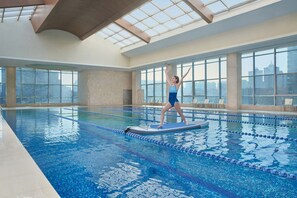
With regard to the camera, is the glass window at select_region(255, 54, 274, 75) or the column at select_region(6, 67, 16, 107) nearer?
the glass window at select_region(255, 54, 274, 75)

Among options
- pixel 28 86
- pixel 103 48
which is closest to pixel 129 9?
pixel 103 48

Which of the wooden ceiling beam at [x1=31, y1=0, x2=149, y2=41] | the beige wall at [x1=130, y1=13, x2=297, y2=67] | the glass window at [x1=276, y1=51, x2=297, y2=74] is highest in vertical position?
the wooden ceiling beam at [x1=31, y1=0, x2=149, y2=41]

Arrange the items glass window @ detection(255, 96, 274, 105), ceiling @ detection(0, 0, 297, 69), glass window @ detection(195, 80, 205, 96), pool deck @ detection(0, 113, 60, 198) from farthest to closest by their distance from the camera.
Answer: glass window @ detection(195, 80, 205, 96)
glass window @ detection(255, 96, 274, 105)
ceiling @ detection(0, 0, 297, 69)
pool deck @ detection(0, 113, 60, 198)

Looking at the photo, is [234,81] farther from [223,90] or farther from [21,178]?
[21,178]

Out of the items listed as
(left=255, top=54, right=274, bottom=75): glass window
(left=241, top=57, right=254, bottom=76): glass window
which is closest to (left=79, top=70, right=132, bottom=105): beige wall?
(left=241, top=57, right=254, bottom=76): glass window

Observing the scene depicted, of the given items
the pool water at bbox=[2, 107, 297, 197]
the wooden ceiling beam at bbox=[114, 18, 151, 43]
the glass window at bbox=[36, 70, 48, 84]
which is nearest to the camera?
the pool water at bbox=[2, 107, 297, 197]

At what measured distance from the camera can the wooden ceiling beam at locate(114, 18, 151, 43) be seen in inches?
654

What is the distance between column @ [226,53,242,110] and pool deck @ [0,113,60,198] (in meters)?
13.8

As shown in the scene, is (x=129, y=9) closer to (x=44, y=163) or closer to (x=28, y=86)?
(x=44, y=163)

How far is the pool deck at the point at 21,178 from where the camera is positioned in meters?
2.14

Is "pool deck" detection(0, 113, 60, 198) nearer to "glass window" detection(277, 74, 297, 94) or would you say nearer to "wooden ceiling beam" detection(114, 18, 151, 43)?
"glass window" detection(277, 74, 297, 94)

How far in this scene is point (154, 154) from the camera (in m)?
3.95

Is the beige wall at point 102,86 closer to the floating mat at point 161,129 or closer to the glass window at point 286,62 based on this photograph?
the glass window at point 286,62

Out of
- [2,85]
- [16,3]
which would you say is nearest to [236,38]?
[16,3]
